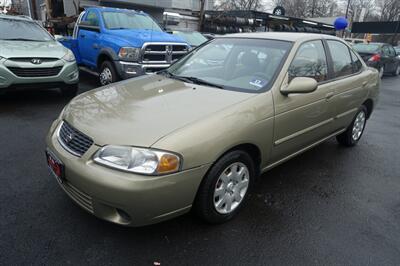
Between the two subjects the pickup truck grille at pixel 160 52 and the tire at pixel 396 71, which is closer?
the pickup truck grille at pixel 160 52

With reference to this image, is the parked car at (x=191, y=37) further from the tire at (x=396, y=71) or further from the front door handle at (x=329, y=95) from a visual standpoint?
the tire at (x=396, y=71)

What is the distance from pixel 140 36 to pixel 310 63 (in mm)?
4680

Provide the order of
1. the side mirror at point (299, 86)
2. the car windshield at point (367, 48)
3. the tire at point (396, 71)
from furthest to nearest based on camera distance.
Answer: the tire at point (396, 71), the car windshield at point (367, 48), the side mirror at point (299, 86)

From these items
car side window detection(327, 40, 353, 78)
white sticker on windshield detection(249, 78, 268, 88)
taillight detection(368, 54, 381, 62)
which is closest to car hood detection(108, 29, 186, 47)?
car side window detection(327, 40, 353, 78)

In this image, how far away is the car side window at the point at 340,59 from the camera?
3.98m

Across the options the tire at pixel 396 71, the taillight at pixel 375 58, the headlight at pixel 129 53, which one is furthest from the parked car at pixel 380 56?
the headlight at pixel 129 53

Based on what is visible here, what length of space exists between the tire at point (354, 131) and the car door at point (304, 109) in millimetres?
905

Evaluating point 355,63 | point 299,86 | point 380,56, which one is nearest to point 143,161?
point 299,86

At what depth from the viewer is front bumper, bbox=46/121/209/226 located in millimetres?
2164

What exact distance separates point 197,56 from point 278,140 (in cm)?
156

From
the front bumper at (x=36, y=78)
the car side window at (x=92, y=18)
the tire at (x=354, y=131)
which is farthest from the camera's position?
the car side window at (x=92, y=18)

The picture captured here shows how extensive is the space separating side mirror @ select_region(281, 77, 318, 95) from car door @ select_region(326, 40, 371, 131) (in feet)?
3.08

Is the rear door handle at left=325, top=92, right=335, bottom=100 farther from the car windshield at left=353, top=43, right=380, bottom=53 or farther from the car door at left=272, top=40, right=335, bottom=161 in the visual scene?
the car windshield at left=353, top=43, right=380, bottom=53

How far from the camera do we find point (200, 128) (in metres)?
2.39
